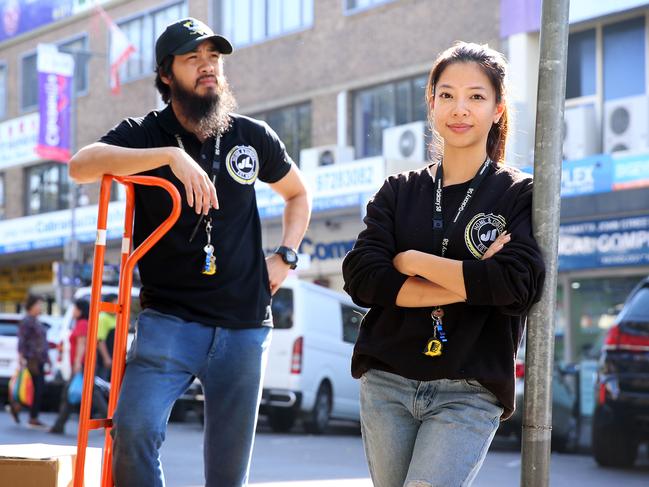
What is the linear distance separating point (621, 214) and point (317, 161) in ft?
24.1

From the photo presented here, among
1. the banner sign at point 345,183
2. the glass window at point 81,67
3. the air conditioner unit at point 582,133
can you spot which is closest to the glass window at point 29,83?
the glass window at point 81,67

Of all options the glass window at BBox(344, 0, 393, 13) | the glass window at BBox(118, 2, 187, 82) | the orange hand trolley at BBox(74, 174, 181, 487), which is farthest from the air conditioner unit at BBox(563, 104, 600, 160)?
the orange hand trolley at BBox(74, 174, 181, 487)

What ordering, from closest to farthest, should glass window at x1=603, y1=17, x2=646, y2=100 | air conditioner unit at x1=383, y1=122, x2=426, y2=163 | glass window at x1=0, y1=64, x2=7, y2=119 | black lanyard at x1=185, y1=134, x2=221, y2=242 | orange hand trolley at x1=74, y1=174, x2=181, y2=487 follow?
orange hand trolley at x1=74, y1=174, x2=181, y2=487 < black lanyard at x1=185, y1=134, x2=221, y2=242 < glass window at x1=603, y1=17, x2=646, y2=100 < air conditioner unit at x1=383, y1=122, x2=426, y2=163 < glass window at x1=0, y1=64, x2=7, y2=119

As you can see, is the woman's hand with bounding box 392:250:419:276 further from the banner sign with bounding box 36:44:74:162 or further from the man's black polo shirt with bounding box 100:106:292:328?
the banner sign with bounding box 36:44:74:162

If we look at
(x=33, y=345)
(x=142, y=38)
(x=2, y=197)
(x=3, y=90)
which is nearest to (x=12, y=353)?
(x=33, y=345)

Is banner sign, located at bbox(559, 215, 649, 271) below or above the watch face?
above

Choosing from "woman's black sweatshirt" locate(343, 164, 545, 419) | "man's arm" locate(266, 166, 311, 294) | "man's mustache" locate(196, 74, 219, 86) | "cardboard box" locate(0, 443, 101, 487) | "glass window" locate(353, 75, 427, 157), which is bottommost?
"cardboard box" locate(0, 443, 101, 487)

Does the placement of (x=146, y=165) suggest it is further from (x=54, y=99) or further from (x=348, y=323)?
(x=54, y=99)

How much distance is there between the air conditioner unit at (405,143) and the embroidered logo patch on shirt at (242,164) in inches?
696

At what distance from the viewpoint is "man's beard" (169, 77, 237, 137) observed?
4234 millimetres

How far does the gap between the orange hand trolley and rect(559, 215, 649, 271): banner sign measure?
15548 millimetres

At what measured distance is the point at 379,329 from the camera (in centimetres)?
344

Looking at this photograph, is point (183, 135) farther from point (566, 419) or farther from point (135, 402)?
point (566, 419)

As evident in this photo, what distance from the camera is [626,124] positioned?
19.0 metres
